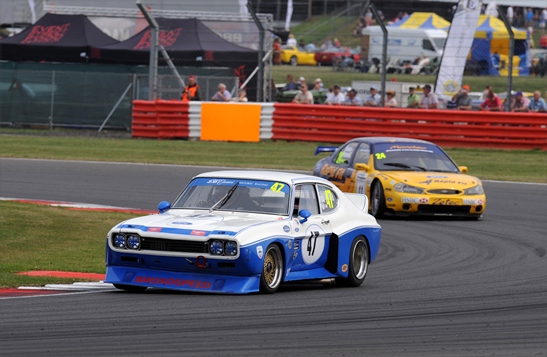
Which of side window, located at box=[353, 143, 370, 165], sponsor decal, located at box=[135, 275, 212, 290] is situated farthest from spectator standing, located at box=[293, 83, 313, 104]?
sponsor decal, located at box=[135, 275, 212, 290]

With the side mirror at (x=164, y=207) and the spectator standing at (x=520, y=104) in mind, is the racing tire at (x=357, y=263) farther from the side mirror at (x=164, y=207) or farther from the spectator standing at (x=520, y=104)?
the spectator standing at (x=520, y=104)

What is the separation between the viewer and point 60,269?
1022 centimetres

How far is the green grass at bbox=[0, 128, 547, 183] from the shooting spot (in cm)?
2203

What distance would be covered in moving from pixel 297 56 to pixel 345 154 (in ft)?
89.2

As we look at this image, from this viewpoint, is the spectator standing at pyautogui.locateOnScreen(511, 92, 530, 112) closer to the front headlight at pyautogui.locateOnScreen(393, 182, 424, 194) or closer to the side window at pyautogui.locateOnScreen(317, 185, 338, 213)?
the front headlight at pyautogui.locateOnScreen(393, 182, 424, 194)

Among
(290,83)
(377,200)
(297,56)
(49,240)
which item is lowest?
(49,240)

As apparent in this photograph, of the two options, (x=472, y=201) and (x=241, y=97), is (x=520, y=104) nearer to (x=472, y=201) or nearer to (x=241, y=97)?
(x=241, y=97)

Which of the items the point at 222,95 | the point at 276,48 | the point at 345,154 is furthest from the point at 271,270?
the point at 276,48

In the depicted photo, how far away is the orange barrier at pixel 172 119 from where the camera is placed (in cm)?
2605

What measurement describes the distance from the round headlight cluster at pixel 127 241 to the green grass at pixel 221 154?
42.2ft

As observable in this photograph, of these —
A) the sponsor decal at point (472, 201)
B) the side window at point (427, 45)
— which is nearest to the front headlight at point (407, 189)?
the sponsor decal at point (472, 201)

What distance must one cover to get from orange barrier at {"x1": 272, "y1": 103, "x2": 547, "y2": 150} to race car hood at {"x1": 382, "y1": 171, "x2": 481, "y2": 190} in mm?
9045

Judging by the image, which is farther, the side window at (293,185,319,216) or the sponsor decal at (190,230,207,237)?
the side window at (293,185,319,216)

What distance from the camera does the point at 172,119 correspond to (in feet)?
86.6
